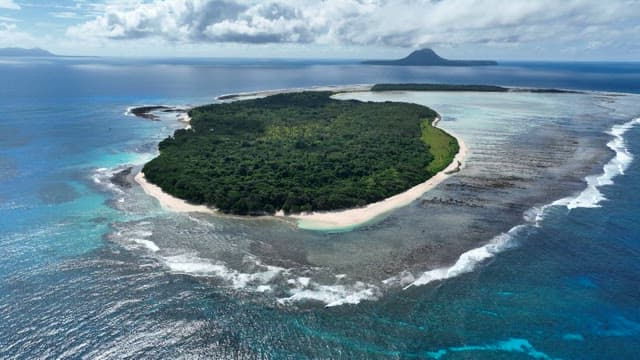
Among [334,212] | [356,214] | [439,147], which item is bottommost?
[334,212]

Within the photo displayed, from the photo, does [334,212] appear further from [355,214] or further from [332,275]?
[332,275]

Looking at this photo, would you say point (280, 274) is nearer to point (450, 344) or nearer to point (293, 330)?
point (293, 330)

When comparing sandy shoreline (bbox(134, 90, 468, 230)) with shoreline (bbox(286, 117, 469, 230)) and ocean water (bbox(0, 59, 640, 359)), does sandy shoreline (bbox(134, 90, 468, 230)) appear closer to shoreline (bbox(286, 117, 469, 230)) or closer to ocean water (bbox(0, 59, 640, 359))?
shoreline (bbox(286, 117, 469, 230))

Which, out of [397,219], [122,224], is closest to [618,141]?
[397,219]

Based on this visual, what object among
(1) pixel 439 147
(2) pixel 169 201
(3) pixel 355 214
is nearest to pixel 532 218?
(3) pixel 355 214

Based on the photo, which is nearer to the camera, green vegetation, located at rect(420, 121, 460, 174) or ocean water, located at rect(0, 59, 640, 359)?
ocean water, located at rect(0, 59, 640, 359)

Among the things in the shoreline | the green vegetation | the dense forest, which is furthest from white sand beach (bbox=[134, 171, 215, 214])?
the green vegetation

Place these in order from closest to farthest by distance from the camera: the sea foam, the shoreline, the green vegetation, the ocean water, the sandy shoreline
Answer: the ocean water < the sea foam < the shoreline < the sandy shoreline < the green vegetation

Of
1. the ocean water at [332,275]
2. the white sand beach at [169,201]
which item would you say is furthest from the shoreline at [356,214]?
the white sand beach at [169,201]
